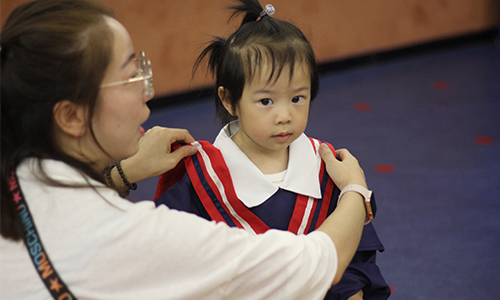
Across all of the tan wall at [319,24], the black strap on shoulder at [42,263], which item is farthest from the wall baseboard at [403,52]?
the black strap on shoulder at [42,263]

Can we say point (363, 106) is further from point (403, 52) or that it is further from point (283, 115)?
point (283, 115)

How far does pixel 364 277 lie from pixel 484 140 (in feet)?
8.37

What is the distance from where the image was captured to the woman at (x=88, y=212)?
827 mm

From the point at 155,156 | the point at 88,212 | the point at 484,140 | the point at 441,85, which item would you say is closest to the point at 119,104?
the point at 88,212

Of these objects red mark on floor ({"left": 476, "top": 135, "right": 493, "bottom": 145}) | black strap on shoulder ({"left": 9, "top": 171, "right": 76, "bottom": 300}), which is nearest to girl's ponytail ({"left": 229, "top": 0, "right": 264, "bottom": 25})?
black strap on shoulder ({"left": 9, "top": 171, "right": 76, "bottom": 300})

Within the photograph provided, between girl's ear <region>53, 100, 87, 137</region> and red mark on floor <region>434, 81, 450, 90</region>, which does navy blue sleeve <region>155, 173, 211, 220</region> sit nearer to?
girl's ear <region>53, 100, 87, 137</region>

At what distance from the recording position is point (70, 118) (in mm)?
893

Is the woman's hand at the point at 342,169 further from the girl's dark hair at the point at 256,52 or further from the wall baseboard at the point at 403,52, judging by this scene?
the wall baseboard at the point at 403,52

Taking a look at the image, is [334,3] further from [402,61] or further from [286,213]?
[286,213]

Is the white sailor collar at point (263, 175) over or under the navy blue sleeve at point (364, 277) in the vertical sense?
over

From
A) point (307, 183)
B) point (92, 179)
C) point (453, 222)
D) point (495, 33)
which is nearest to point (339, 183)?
point (307, 183)

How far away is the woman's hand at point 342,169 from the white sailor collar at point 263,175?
37mm

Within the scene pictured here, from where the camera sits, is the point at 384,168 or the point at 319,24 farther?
the point at 319,24

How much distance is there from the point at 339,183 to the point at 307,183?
84mm
